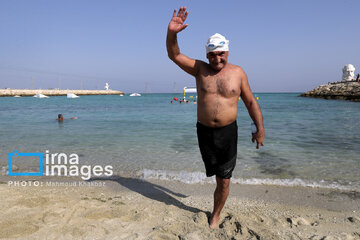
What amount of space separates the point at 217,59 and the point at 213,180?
271 centimetres

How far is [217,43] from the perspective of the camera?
2471 millimetres

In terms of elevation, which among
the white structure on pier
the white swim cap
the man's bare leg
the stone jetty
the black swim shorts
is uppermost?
the white structure on pier

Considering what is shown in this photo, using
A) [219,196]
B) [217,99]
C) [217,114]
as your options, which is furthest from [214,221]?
[217,99]

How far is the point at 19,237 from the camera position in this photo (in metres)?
2.46

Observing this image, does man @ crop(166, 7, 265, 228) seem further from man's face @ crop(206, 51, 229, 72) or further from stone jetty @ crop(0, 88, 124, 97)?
stone jetty @ crop(0, 88, 124, 97)

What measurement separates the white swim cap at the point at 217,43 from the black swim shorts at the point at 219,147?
85 centimetres

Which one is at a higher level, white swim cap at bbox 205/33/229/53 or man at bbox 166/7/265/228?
white swim cap at bbox 205/33/229/53

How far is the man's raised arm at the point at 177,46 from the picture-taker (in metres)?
2.52

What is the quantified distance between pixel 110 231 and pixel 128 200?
0.97 metres

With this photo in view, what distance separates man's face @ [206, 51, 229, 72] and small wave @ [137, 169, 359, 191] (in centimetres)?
256

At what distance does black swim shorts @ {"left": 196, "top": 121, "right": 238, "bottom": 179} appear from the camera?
268 centimetres

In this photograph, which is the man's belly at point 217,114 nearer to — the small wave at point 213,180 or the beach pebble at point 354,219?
the beach pebble at point 354,219

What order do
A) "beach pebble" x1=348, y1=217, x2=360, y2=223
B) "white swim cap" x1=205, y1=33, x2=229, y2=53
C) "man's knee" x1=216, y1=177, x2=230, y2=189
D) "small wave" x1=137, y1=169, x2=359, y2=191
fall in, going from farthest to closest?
"small wave" x1=137, y1=169, x2=359, y2=191 → "beach pebble" x1=348, y1=217, x2=360, y2=223 → "man's knee" x1=216, y1=177, x2=230, y2=189 → "white swim cap" x1=205, y1=33, x2=229, y2=53

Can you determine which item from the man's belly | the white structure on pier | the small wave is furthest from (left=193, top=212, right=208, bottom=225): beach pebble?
the white structure on pier
